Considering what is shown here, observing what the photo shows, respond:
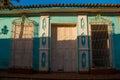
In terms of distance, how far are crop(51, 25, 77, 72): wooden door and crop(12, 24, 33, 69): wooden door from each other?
42.5 inches

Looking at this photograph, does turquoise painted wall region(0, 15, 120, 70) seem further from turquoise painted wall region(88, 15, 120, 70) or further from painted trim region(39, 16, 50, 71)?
painted trim region(39, 16, 50, 71)

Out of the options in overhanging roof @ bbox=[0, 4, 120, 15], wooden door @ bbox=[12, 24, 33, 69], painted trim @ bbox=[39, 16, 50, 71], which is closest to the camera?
painted trim @ bbox=[39, 16, 50, 71]

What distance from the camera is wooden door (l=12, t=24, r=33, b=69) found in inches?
486

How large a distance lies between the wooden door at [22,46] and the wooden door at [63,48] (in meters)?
1.08

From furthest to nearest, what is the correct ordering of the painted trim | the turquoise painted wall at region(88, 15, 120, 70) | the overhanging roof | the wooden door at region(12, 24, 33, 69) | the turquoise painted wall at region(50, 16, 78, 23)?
the turquoise painted wall at region(50, 16, 78, 23) < the overhanging roof < the wooden door at region(12, 24, 33, 69) < the painted trim < the turquoise painted wall at region(88, 15, 120, 70)

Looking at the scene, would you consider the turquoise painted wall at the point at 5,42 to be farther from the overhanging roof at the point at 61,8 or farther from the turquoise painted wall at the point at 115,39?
the turquoise painted wall at the point at 115,39

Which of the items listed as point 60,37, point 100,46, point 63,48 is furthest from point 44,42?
point 100,46

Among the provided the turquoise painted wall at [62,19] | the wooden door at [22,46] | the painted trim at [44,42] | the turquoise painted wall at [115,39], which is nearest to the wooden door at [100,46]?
the turquoise painted wall at [115,39]

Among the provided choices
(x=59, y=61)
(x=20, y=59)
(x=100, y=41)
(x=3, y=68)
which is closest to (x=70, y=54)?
(x=59, y=61)

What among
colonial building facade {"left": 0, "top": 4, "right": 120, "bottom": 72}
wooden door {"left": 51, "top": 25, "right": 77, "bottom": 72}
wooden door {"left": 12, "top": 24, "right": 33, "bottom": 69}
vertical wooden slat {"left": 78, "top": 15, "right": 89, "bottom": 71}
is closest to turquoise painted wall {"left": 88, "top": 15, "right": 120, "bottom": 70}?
colonial building facade {"left": 0, "top": 4, "right": 120, "bottom": 72}

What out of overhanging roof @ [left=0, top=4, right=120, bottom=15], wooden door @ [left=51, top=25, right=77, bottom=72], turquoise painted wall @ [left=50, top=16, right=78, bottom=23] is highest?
overhanging roof @ [left=0, top=4, right=120, bottom=15]

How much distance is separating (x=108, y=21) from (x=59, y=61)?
3007 millimetres

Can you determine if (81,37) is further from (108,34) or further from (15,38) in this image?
(15,38)

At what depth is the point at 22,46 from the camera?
1258cm
